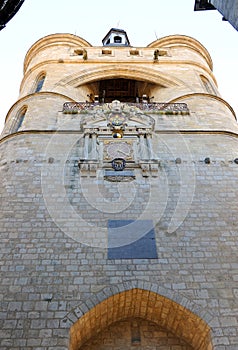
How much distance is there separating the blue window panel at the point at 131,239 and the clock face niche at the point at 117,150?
1.88 meters

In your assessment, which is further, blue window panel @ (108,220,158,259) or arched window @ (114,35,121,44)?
arched window @ (114,35,121,44)

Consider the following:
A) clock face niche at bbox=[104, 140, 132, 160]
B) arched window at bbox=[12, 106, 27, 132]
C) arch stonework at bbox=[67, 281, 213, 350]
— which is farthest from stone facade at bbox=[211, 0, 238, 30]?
arched window at bbox=[12, 106, 27, 132]

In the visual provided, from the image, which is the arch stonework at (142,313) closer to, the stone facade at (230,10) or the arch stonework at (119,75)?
the stone facade at (230,10)

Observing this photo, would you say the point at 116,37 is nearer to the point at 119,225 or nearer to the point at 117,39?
the point at 117,39

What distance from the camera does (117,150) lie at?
8016 millimetres

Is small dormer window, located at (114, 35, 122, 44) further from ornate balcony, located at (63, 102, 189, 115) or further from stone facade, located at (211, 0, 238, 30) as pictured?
stone facade, located at (211, 0, 238, 30)

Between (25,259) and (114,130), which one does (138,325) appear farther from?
(114,130)

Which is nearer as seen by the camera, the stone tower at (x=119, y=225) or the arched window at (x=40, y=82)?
the stone tower at (x=119, y=225)

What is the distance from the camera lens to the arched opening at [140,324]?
17.3 feet

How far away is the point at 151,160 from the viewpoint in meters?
7.67

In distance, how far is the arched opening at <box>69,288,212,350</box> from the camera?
527cm

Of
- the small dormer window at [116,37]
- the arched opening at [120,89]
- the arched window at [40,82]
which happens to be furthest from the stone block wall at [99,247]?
the small dormer window at [116,37]

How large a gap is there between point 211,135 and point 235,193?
205 cm

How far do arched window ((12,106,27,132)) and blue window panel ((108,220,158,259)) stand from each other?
15.1 ft
